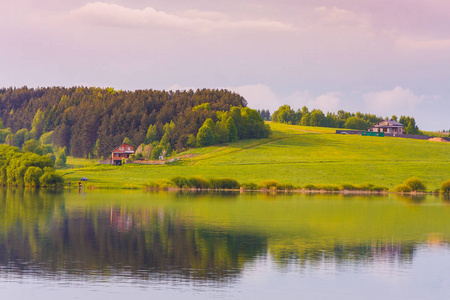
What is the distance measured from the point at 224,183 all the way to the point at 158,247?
237ft

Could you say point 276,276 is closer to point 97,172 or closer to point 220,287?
point 220,287

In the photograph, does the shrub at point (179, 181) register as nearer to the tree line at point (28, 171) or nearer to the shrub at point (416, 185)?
the tree line at point (28, 171)

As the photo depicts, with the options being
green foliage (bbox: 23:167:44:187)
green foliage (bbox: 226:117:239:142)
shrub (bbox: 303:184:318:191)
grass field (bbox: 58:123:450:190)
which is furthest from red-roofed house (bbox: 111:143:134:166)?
shrub (bbox: 303:184:318:191)

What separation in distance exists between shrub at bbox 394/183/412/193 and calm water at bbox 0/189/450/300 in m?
39.4

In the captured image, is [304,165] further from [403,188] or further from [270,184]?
[403,188]

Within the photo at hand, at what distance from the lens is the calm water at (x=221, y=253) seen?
98.5ft

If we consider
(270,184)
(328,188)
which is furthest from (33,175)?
(328,188)

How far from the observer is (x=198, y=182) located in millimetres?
113875

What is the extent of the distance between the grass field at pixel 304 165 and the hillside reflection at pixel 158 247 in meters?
62.0

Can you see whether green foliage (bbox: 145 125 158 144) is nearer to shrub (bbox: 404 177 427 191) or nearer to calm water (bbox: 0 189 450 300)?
shrub (bbox: 404 177 427 191)

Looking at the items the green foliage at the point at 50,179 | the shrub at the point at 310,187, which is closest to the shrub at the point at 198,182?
the shrub at the point at 310,187

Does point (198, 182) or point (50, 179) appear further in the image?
point (198, 182)

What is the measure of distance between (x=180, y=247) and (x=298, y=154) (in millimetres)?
110983

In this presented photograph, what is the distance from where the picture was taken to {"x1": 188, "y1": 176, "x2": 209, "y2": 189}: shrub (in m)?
114
